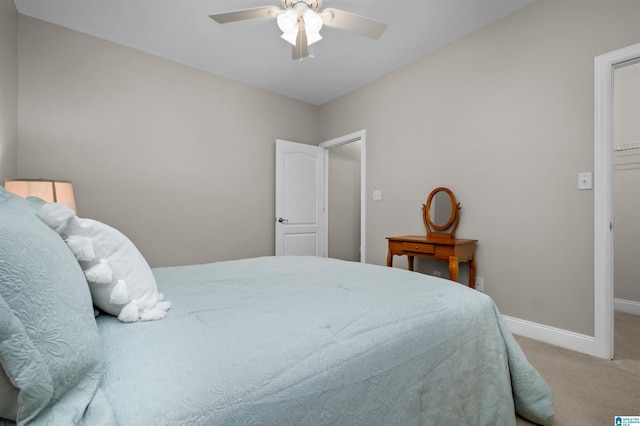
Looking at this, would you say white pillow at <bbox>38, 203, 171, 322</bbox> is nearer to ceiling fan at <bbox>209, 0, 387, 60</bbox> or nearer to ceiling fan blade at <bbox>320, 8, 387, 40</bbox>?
ceiling fan at <bbox>209, 0, 387, 60</bbox>

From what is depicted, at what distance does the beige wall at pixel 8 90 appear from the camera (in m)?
2.15

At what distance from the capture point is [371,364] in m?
0.88

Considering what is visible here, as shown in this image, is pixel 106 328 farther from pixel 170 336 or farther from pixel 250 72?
pixel 250 72

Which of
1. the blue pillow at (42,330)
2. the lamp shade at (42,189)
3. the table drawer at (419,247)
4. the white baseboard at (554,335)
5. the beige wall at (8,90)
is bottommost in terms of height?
the white baseboard at (554,335)

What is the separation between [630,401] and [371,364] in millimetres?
1765

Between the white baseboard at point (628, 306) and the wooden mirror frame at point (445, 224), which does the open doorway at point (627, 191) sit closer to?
the white baseboard at point (628, 306)

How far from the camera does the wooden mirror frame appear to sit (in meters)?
2.90

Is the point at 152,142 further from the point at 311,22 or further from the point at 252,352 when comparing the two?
the point at 252,352

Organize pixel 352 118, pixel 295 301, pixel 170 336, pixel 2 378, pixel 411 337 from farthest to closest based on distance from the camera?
pixel 352 118, pixel 295 301, pixel 411 337, pixel 170 336, pixel 2 378

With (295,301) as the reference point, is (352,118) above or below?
above

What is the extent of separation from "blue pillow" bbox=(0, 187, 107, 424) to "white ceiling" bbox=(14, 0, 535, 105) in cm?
252

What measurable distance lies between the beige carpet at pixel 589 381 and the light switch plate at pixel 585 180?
121cm

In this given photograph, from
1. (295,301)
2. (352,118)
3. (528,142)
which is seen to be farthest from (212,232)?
(528,142)

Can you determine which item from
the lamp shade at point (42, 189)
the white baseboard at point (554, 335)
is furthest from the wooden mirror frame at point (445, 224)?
the lamp shade at point (42, 189)
